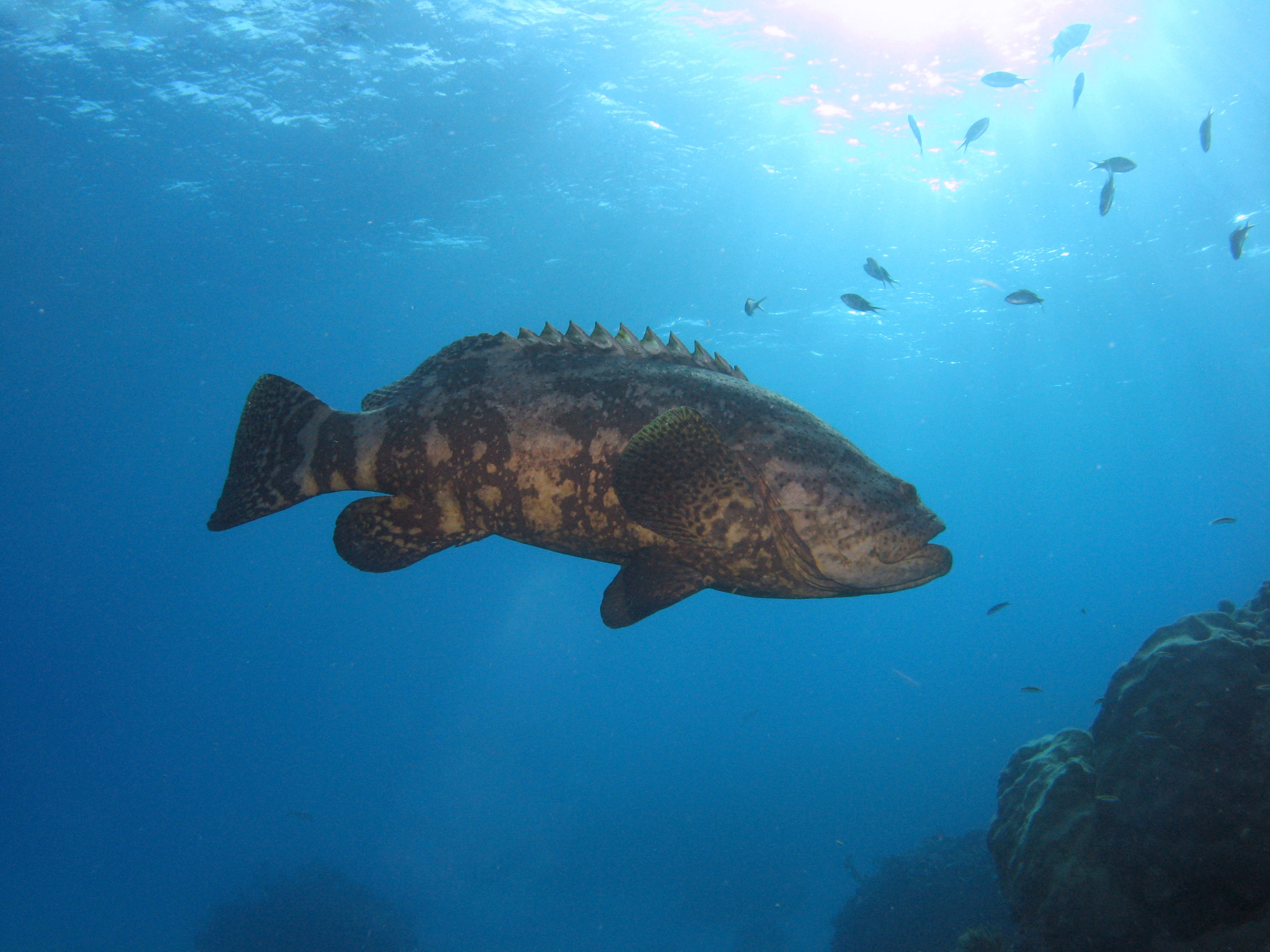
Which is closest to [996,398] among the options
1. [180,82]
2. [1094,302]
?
[1094,302]

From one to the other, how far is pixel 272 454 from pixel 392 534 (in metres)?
0.64

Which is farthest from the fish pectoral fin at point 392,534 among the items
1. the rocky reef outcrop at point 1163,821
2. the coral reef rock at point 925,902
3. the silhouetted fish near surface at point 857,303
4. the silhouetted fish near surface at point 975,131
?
the coral reef rock at point 925,902

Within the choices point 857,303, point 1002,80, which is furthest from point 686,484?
point 1002,80

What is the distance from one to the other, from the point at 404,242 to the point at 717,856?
108ft

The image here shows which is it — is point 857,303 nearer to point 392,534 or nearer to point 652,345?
point 652,345

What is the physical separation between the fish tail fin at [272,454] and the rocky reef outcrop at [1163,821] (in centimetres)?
778

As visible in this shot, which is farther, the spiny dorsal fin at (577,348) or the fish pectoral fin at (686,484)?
the spiny dorsal fin at (577,348)

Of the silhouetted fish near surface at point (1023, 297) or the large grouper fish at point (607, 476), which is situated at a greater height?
the silhouetted fish near surface at point (1023, 297)

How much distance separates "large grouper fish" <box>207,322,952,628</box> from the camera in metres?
1.98

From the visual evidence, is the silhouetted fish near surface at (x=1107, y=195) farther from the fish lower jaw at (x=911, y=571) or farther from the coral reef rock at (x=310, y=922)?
the coral reef rock at (x=310, y=922)

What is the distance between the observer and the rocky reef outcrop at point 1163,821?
504 centimetres

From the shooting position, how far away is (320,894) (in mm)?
21031

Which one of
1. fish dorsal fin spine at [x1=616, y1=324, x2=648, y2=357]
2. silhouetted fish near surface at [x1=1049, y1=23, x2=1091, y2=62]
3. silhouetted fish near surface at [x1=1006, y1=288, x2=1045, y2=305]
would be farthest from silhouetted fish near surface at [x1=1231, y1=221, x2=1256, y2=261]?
fish dorsal fin spine at [x1=616, y1=324, x2=648, y2=357]

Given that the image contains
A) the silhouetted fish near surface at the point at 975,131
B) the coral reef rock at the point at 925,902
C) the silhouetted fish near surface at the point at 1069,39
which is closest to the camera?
the silhouetted fish near surface at the point at 975,131
